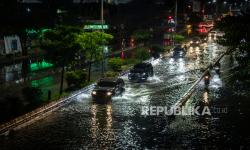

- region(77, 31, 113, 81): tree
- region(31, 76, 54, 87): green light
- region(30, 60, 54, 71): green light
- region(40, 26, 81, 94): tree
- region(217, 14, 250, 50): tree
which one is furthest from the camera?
region(30, 60, 54, 71): green light

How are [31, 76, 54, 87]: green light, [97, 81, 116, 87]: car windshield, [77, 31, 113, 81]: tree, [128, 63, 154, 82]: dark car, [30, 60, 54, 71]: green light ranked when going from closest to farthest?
[97, 81, 116, 87]: car windshield → [77, 31, 113, 81]: tree → [31, 76, 54, 87]: green light → [128, 63, 154, 82]: dark car → [30, 60, 54, 71]: green light

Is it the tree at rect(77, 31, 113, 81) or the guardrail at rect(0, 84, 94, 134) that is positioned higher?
the tree at rect(77, 31, 113, 81)

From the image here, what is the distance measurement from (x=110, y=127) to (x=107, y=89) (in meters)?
8.42

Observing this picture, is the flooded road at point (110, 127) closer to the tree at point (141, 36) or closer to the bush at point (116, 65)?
the bush at point (116, 65)

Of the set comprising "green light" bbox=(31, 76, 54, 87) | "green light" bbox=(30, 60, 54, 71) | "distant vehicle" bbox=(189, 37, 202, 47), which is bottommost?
"distant vehicle" bbox=(189, 37, 202, 47)

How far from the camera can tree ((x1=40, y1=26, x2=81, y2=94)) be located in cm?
3167

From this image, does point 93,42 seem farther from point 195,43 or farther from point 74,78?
point 195,43

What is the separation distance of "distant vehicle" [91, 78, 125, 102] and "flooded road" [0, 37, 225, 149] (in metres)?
0.58

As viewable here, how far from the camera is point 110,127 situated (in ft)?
80.1

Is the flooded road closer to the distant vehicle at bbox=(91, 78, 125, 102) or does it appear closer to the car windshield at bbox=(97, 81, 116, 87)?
the distant vehicle at bbox=(91, 78, 125, 102)

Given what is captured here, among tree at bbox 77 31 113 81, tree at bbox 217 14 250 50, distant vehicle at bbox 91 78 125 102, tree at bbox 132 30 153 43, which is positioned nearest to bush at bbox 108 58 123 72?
tree at bbox 77 31 113 81

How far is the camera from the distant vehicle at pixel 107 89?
32.3 meters

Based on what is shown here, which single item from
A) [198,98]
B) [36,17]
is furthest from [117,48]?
[198,98]

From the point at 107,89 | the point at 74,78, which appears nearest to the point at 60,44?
the point at 107,89
